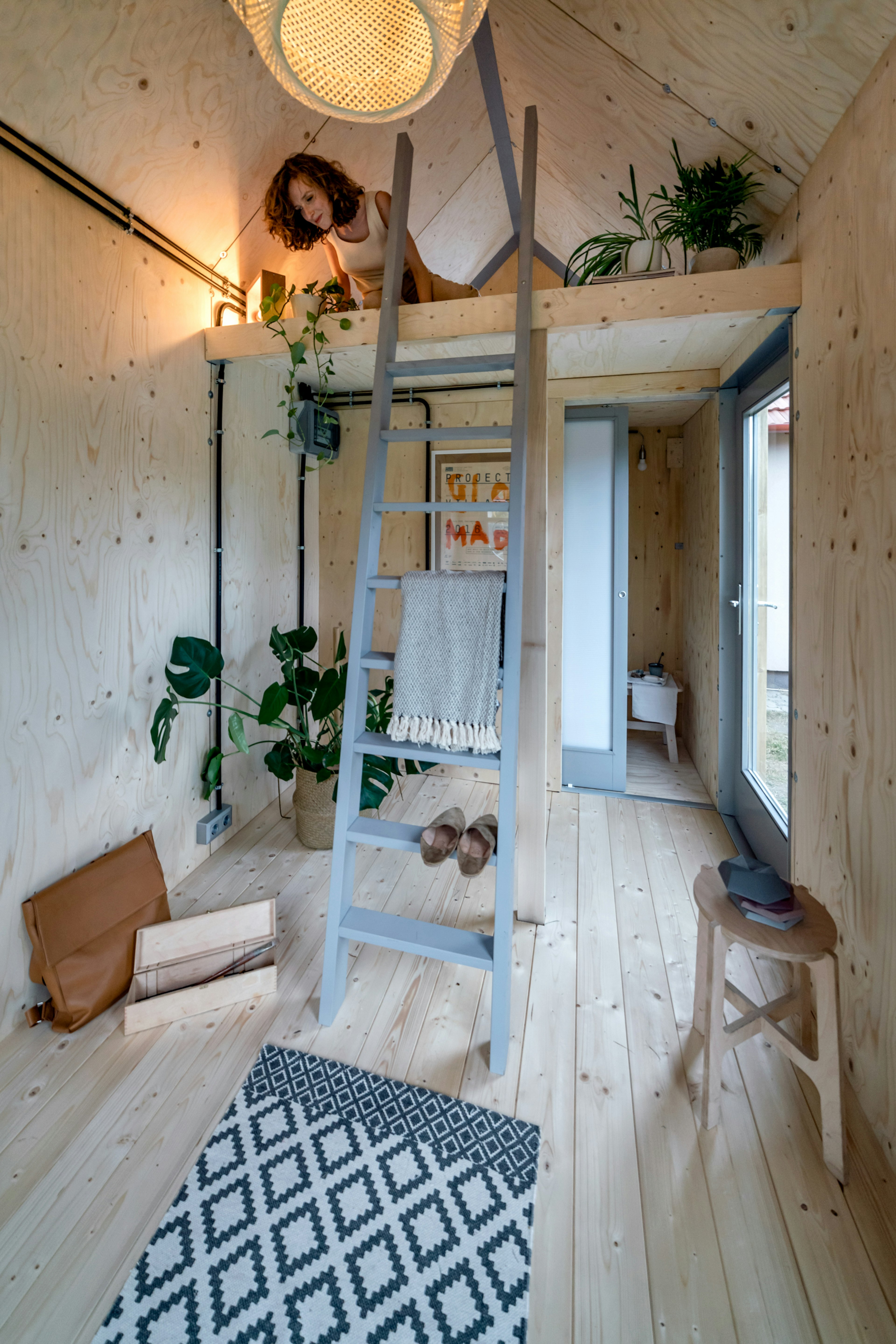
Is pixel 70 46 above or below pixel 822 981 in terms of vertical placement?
above

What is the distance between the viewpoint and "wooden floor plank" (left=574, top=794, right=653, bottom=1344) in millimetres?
A: 997

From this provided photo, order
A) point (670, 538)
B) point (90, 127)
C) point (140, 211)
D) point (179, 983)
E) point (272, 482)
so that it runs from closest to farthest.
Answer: point (90, 127)
point (179, 983)
point (140, 211)
point (272, 482)
point (670, 538)

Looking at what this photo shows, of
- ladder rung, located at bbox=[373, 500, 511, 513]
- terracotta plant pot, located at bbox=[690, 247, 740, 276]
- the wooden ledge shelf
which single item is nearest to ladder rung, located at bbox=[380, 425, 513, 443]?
ladder rung, located at bbox=[373, 500, 511, 513]

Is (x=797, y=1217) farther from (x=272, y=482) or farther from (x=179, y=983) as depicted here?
(x=272, y=482)

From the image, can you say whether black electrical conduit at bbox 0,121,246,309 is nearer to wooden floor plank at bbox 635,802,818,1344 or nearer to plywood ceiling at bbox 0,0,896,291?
plywood ceiling at bbox 0,0,896,291

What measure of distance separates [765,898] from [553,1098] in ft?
2.21

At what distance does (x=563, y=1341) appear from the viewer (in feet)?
3.14

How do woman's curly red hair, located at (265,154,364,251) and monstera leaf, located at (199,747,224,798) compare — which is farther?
monstera leaf, located at (199,747,224,798)

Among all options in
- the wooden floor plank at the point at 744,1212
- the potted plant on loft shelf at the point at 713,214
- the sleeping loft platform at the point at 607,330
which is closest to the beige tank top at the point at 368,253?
the sleeping loft platform at the point at 607,330

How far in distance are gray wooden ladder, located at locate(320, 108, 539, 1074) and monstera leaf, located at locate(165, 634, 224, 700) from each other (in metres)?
0.69

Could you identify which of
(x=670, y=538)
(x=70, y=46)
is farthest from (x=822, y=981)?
(x=670, y=538)

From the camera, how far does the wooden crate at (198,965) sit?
1601 mm

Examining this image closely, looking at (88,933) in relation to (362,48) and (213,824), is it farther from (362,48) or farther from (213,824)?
(362,48)

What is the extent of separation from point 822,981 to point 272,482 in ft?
8.84
